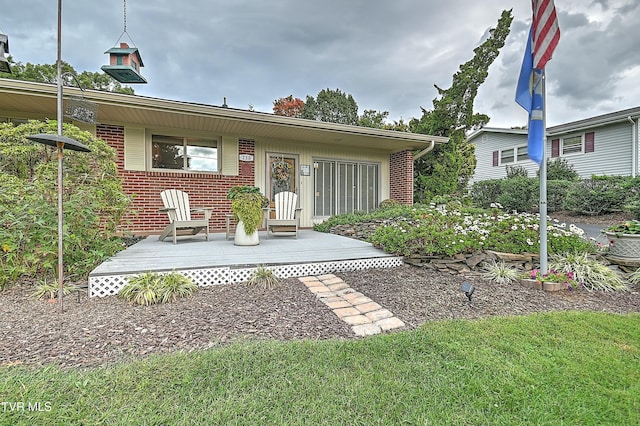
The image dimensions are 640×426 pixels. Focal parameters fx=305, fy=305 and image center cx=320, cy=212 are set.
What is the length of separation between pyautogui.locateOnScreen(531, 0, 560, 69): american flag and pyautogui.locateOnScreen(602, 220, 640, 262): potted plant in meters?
2.46

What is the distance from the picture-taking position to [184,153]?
256 inches

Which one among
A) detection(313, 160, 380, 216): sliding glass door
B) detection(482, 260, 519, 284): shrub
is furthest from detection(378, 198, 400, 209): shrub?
detection(482, 260, 519, 284): shrub

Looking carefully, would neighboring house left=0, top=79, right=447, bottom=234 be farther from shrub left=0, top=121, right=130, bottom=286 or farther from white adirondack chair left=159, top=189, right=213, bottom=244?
shrub left=0, top=121, right=130, bottom=286

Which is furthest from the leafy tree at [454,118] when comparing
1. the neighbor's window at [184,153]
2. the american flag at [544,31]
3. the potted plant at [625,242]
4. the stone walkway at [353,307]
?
the stone walkway at [353,307]

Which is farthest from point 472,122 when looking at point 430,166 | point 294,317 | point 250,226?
point 294,317

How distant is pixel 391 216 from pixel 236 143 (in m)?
3.75

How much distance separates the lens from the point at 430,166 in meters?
8.81

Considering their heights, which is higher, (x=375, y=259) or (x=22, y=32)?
(x=22, y=32)

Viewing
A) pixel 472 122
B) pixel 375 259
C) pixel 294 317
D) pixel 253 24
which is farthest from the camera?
pixel 472 122

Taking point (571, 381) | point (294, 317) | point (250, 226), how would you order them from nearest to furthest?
point (571, 381), point (294, 317), point (250, 226)

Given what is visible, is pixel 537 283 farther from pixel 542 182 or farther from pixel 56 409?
pixel 56 409

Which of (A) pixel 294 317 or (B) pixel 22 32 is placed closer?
(A) pixel 294 317

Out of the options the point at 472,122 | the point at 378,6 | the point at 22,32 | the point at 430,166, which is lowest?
the point at 430,166

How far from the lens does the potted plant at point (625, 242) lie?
3818mm
